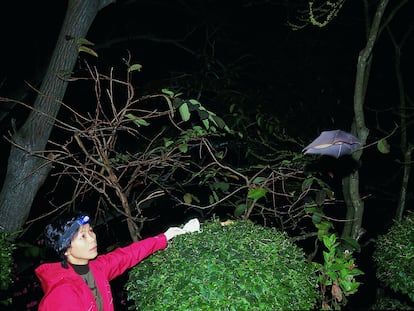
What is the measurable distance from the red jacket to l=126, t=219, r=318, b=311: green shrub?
0.32 ft

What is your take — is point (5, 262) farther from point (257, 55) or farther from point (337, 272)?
point (257, 55)

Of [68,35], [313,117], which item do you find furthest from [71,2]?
[313,117]

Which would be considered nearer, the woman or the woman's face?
the woman

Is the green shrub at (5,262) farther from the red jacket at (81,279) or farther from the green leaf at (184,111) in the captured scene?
the green leaf at (184,111)

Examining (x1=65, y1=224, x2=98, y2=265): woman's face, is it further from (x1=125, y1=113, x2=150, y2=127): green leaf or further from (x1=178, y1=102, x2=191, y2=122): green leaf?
(x1=178, y1=102, x2=191, y2=122): green leaf

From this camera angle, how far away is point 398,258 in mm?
4117

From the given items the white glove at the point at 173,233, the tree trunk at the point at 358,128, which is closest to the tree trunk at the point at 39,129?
the white glove at the point at 173,233

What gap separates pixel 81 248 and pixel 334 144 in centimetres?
207

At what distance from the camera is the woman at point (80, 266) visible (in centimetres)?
251

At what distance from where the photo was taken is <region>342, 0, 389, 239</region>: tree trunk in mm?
4000

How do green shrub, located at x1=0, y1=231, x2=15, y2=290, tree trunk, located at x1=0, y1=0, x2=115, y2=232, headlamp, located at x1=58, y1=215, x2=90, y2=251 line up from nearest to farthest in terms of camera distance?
1. headlamp, located at x1=58, y1=215, x2=90, y2=251
2. green shrub, located at x1=0, y1=231, x2=15, y2=290
3. tree trunk, located at x1=0, y1=0, x2=115, y2=232

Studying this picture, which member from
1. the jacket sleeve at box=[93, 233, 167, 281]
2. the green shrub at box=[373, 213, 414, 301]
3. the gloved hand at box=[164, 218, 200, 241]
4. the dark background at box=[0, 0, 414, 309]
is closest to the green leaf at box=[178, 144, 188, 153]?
the gloved hand at box=[164, 218, 200, 241]

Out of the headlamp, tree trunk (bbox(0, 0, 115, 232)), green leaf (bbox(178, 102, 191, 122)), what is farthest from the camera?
tree trunk (bbox(0, 0, 115, 232))

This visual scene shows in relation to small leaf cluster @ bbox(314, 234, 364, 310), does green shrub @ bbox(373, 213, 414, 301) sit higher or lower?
lower
